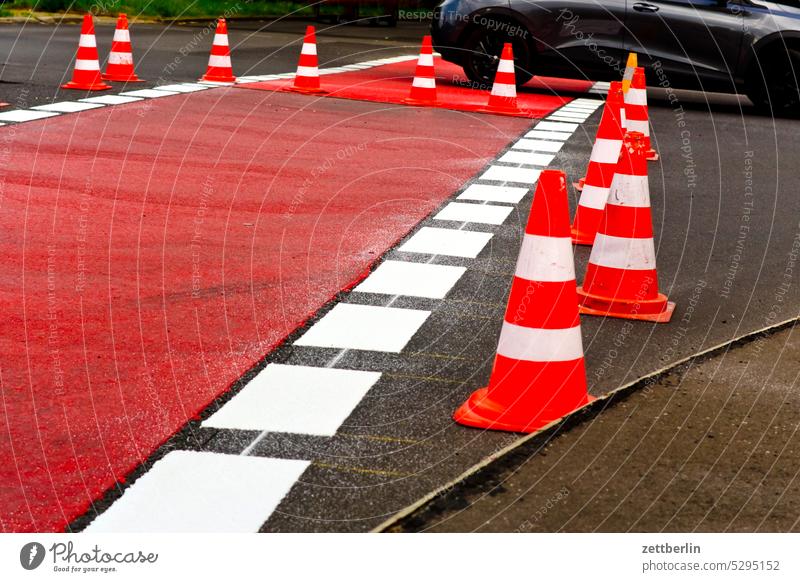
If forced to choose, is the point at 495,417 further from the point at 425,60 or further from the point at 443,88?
the point at 443,88

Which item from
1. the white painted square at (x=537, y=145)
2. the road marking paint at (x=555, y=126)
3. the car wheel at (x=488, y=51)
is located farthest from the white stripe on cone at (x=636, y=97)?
the car wheel at (x=488, y=51)

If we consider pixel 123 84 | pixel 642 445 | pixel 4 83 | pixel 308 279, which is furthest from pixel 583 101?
pixel 642 445

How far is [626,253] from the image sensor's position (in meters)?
5.65

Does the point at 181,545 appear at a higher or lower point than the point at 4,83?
higher

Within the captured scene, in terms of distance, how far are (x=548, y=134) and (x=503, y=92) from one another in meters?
1.69

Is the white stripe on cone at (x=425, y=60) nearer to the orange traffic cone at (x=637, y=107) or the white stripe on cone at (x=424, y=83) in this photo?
the white stripe on cone at (x=424, y=83)

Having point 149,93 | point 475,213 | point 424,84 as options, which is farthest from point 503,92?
point 475,213

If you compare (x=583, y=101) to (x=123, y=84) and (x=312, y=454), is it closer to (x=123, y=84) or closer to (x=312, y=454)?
(x=123, y=84)

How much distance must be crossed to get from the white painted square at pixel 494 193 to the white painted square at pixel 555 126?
362cm

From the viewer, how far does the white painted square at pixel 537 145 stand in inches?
425

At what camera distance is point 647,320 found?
5.57 meters

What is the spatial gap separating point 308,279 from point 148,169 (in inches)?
120

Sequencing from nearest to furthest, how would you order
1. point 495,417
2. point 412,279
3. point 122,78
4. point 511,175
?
1. point 495,417
2. point 412,279
3. point 511,175
4. point 122,78

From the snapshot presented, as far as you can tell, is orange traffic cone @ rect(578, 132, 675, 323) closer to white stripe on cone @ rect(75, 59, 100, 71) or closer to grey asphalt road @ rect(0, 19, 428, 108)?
grey asphalt road @ rect(0, 19, 428, 108)
